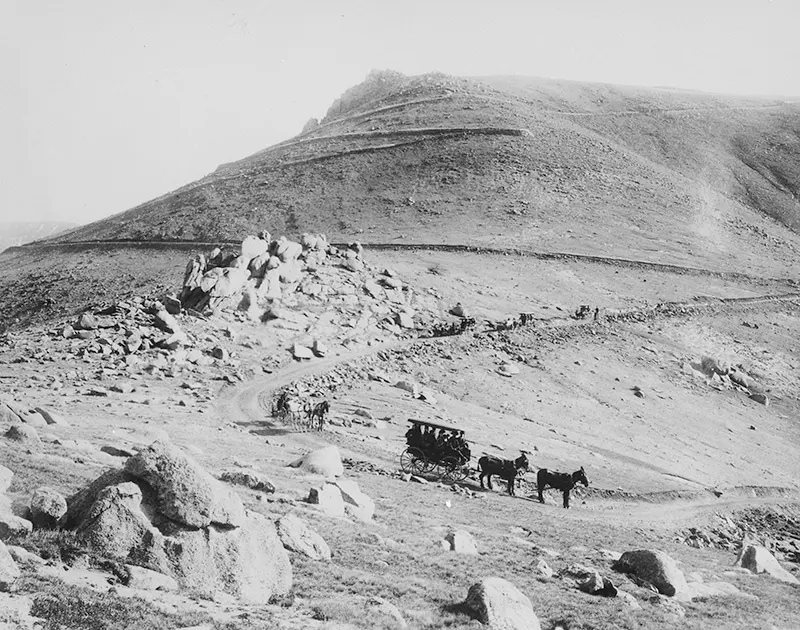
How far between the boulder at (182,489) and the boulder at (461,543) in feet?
20.7

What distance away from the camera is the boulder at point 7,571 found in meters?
7.82

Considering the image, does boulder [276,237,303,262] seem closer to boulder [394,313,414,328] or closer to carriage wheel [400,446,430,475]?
boulder [394,313,414,328]

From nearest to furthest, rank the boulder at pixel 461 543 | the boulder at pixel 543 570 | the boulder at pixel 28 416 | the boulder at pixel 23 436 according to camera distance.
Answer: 1. the boulder at pixel 543 570
2. the boulder at pixel 461 543
3. the boulder at pixel 23 436
4. the boulder at pixel 28 416

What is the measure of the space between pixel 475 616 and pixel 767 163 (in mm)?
102784

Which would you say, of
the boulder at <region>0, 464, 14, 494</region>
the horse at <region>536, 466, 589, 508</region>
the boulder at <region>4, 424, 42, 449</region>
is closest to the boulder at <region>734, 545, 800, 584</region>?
the horse at <region>536, 466, 589, 508</region>

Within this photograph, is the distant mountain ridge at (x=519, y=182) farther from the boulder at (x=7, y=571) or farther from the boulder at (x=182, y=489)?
the boulder at (x=7, y=571)

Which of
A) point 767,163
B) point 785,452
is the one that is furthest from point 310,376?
point 767,163

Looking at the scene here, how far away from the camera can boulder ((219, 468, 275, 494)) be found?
15.8m

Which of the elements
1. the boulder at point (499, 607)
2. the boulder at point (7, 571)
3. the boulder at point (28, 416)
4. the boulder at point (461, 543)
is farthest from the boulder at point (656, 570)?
the boulder at point (28, 416)

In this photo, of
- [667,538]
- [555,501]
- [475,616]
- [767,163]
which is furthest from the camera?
[767,163]

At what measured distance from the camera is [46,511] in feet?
32.3

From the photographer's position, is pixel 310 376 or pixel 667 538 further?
pixel 310 376

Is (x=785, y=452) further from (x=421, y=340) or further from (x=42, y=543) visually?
(x=42, y=543)

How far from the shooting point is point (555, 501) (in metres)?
22.7
